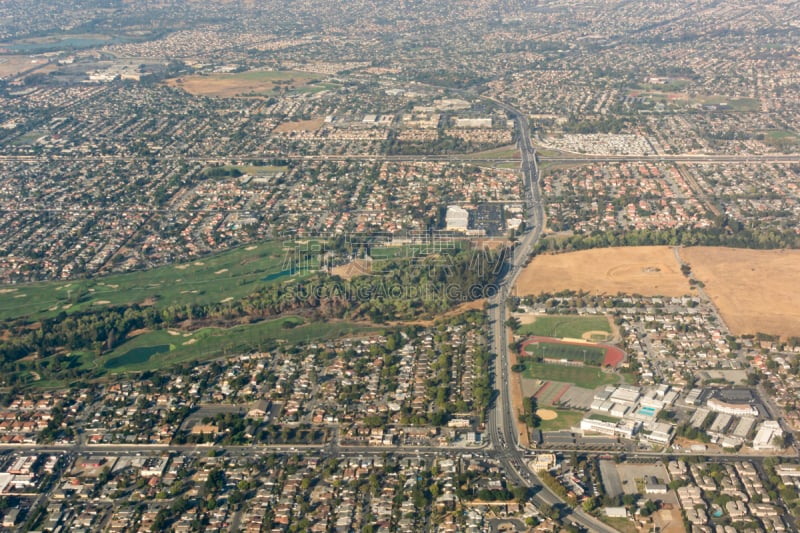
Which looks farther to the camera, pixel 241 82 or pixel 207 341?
pixel 241 82

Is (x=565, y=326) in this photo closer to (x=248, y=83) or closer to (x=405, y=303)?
(x=405, y=303)

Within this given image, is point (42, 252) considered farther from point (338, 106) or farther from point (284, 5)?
point (284, 5)

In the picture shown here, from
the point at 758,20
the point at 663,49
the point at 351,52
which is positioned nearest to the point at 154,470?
the point at 351,52

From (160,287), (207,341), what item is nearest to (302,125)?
(160,287)

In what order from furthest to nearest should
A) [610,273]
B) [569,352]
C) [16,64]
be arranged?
[16,64]
[610,273]
[569,352]

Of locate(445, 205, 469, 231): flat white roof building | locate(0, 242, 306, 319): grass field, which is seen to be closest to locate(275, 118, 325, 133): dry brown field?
locate(445, 205, 469, 231): flat white roof building

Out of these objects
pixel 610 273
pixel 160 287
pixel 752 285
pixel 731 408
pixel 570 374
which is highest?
pixel 731 408

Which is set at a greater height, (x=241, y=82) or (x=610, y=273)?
(x=241, y=82)
